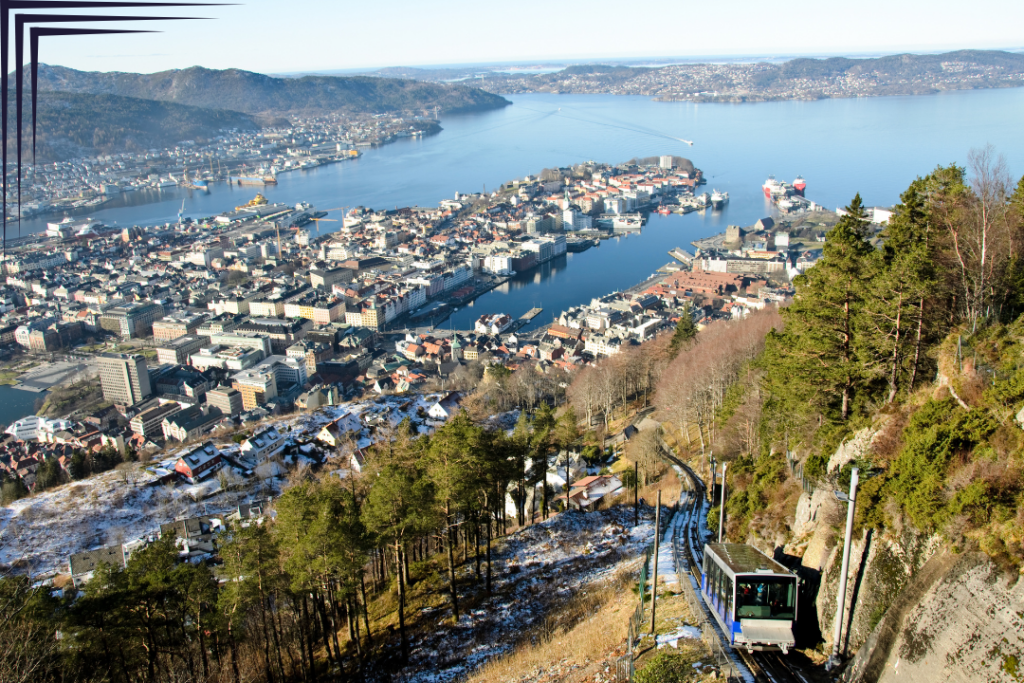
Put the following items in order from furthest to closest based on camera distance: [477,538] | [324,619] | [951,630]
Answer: [477,538] < [324,619] < [951,630]

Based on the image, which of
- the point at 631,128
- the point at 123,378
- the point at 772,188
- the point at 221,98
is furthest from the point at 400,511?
the point at 221,98

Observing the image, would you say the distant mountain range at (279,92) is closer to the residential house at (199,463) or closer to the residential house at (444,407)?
the residential house at (444,407)

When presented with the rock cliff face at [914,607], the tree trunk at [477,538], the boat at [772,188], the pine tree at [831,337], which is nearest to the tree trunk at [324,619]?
the tree trunk at [477,538]

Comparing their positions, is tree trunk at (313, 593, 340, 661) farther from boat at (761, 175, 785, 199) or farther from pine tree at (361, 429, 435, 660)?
boat at (761, 175, 785, 199)

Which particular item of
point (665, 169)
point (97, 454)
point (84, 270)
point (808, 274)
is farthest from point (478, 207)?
point (808, 274)

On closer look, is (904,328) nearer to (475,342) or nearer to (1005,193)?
(1005,193)

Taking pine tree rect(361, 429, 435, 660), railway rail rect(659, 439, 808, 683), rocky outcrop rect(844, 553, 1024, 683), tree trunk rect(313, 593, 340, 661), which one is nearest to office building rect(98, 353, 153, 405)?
tree trunk rect(313, 593, 340, 661)

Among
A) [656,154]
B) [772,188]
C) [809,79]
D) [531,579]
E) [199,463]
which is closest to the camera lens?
[531,579]

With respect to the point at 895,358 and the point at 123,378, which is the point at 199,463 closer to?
the point at 123,378
